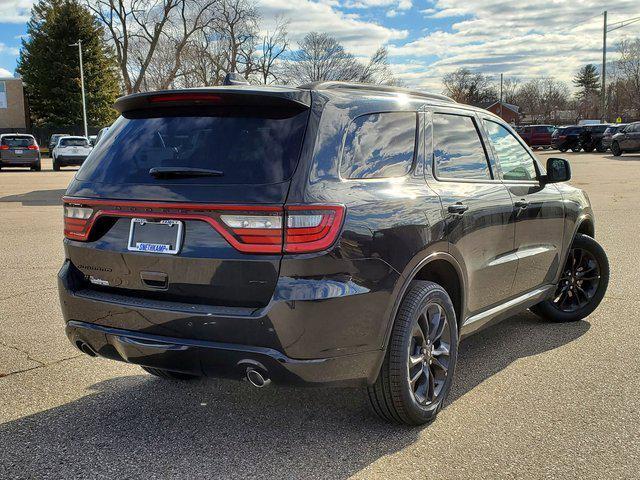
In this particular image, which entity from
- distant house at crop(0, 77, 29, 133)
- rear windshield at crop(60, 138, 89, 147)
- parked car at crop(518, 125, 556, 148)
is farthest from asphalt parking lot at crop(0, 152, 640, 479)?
distant house at crop(0, 77, 29, 133)

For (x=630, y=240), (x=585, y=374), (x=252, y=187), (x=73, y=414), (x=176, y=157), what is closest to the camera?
(x=252, y=187)

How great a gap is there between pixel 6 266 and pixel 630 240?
8342 millimetres

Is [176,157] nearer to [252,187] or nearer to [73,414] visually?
[252,187]

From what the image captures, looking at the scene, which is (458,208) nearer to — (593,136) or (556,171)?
(556,171)

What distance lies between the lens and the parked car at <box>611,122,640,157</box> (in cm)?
3506

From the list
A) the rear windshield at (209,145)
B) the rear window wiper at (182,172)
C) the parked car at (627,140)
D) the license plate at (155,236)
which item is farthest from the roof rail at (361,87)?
the parked car at (627,140)

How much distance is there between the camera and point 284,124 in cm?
317

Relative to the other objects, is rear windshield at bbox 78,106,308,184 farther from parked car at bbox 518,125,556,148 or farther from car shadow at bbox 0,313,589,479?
parked car at bbox 518,125,556,148

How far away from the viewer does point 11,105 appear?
6481cm

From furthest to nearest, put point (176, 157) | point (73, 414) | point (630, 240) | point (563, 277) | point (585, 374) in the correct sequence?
point (630, 240) → point (563, 277) → point (585, 374) → point (73, 414) → point (176, 157)

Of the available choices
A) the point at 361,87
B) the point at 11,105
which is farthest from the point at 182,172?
the point at 11,105

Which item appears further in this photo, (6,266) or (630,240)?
(630,240)

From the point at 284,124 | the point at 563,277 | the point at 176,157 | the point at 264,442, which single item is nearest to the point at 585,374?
the point at 563,277

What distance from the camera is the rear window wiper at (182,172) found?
3.12m
